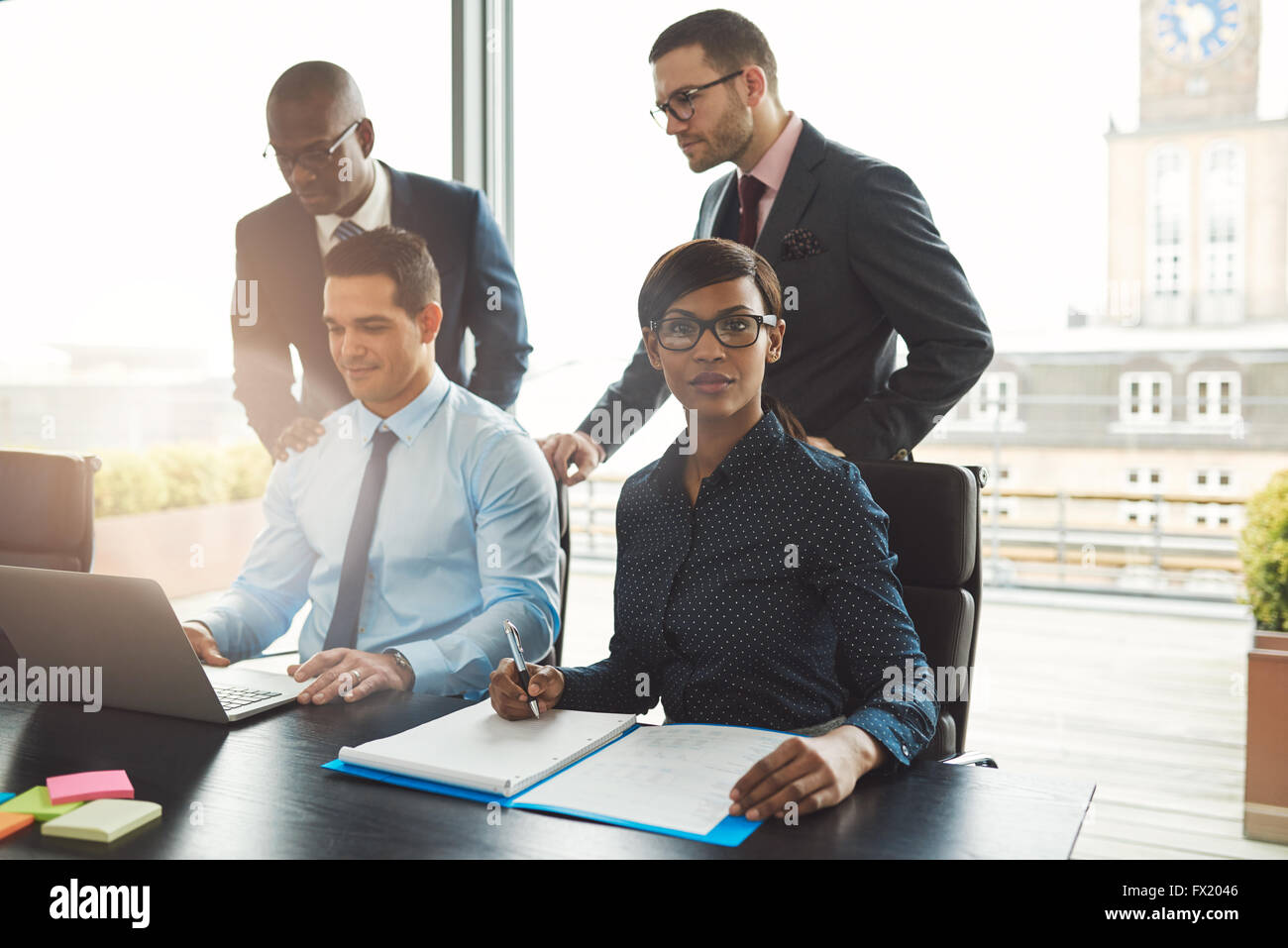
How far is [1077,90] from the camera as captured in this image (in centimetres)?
307

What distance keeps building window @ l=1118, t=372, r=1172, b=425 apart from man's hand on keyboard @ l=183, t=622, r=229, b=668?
330 centimetres

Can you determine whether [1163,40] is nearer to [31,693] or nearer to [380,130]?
[380,130]

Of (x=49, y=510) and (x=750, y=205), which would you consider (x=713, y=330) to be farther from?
(x=49, y=510)

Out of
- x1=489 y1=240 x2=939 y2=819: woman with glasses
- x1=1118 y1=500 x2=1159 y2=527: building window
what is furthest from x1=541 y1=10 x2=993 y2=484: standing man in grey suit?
x1=1118 y1=500 x2=1159 y2=527: building window

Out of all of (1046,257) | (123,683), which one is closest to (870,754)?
(123,683)

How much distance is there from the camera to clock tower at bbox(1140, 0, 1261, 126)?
2893mm

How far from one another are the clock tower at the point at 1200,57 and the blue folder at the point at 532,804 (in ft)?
9.57

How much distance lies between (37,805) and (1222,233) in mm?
3674

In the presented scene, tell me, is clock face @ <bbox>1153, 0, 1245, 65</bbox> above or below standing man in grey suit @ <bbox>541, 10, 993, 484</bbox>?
above

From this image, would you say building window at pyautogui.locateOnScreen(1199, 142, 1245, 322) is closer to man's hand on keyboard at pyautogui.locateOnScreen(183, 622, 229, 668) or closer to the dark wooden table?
the dark wooden table

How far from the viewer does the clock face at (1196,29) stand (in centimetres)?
291

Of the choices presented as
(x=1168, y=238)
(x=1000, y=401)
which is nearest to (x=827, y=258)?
(x=1168, y=238)

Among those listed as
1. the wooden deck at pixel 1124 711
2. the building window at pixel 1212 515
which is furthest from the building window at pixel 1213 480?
the wooden deck at pixel 1124 711
